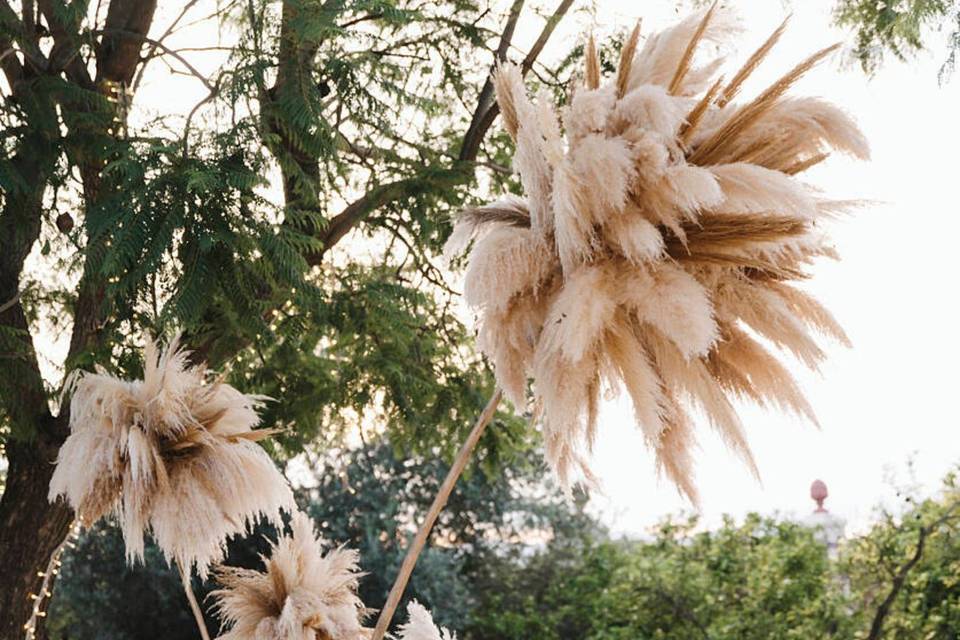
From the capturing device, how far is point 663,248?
2293mm

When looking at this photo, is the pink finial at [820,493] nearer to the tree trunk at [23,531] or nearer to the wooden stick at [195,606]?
the tree trunk at [23,531]

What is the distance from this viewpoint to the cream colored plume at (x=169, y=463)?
3.17 m

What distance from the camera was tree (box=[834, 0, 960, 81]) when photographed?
18.1 ft

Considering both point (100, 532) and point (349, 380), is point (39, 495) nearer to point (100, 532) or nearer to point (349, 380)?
point (349, 380)

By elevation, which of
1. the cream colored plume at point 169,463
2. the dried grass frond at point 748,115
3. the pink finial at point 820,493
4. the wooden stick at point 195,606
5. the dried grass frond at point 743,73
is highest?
the pink finial at point 820,493

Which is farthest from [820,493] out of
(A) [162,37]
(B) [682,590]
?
(A) [162,37]

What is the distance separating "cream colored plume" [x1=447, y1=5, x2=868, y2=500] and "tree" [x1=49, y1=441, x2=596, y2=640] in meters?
8.52

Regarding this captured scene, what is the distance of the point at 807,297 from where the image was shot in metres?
2.40

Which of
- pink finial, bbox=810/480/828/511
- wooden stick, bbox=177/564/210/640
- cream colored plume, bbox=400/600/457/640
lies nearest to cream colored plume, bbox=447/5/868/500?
cream colored plume, bbox=400/600/457/640

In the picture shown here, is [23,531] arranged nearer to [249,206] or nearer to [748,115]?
[249,206]

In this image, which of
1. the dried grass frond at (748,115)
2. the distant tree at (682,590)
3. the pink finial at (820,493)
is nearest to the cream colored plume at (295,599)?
the dried grass frond at (748,115)

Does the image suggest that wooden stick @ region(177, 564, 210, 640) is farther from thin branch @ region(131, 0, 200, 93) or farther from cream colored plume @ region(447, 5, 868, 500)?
thin branch @ region(131, 0, 200, 93)

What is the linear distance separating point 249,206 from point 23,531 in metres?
2.35

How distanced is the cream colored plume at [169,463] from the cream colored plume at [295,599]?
0.11 metres
